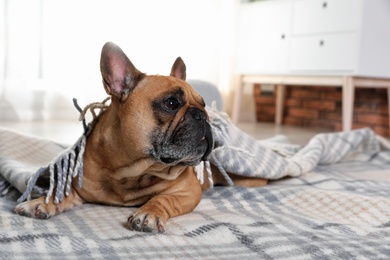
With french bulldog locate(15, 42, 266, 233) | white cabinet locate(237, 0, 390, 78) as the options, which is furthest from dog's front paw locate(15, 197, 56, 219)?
white cabinet locate(237, 0, 390, 78)

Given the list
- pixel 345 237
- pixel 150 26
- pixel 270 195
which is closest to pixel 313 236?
pixel 345 237

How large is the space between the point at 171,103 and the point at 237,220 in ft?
0.77

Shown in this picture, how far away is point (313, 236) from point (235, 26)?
9.16ft

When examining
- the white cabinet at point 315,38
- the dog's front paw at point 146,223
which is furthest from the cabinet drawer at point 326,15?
the dog's front paw at point 146,223

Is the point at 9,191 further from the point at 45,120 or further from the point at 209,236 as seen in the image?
the point at 45,120

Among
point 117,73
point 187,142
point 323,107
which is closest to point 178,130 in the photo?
point 187,142

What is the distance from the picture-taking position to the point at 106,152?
94 cm

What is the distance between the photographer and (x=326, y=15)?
263cm

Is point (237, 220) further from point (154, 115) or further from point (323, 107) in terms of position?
point (323, 107)

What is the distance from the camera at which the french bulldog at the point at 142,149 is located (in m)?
0.88

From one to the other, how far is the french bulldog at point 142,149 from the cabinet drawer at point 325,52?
1.75 meters

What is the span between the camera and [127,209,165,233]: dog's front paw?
807 mm

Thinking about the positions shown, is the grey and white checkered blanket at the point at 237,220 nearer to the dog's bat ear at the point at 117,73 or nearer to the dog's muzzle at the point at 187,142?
the dog's muzzle at the point at 187,142

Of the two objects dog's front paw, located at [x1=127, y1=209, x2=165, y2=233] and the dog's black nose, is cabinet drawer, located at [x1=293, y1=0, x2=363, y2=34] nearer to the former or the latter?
the dog's black nose
